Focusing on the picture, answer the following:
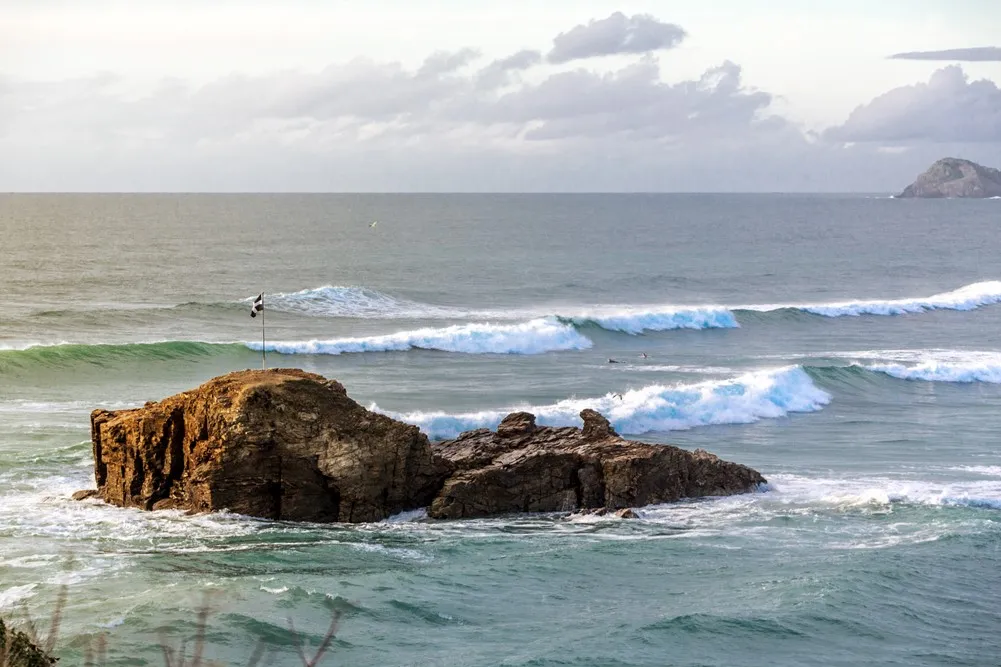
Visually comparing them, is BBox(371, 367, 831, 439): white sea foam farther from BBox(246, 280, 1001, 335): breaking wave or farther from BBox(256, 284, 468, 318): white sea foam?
BBox(256, 284, 468, 318): white sea foam

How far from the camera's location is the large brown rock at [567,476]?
24297 millimetres

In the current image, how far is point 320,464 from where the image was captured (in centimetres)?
2302

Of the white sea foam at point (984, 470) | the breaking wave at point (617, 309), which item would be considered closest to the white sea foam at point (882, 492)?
the white sea foam at point (984, 470)

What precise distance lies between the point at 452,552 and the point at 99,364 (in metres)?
25.5

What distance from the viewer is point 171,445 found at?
23.5m

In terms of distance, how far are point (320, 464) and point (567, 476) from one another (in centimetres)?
517

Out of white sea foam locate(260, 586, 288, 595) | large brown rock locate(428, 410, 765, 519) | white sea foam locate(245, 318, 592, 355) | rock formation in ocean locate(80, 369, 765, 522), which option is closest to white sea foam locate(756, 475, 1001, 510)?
large brown rock locate(428, 410, 765, 519)

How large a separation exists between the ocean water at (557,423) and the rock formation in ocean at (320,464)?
23.5 inches

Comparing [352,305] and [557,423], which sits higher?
[352,305]

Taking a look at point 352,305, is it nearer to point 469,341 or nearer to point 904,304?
point 469,341

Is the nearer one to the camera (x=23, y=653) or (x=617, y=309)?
(x=23, y=653)

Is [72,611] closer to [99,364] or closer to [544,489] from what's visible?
[544,489]

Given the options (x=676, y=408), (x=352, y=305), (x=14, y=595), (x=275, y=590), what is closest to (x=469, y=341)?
(x=352, y=305)

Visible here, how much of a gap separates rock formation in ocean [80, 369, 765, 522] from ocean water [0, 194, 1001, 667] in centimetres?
60
